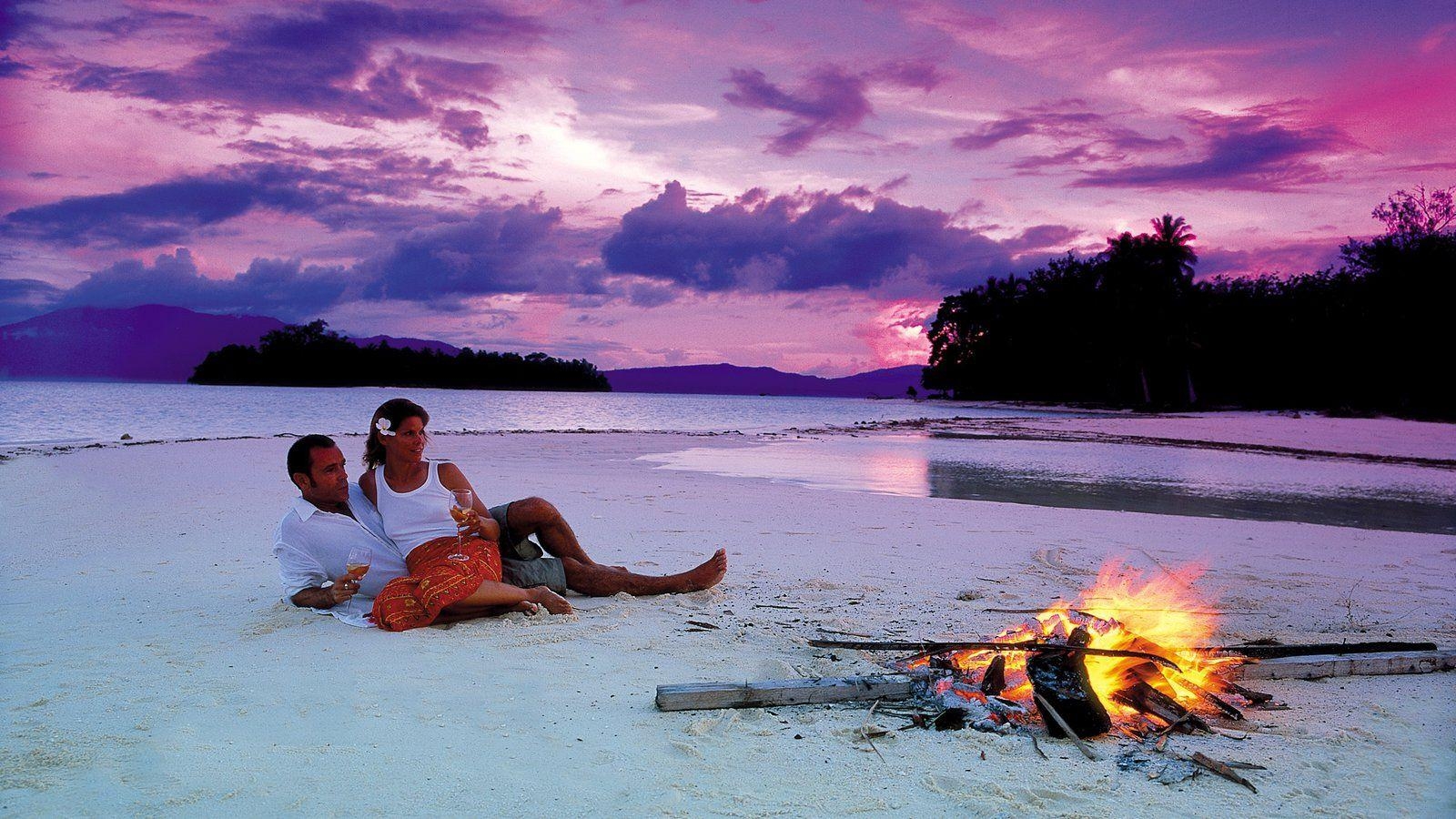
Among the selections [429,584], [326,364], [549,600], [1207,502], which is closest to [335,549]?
[429,584]

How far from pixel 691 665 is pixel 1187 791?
2.24 m

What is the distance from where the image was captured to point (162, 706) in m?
3.59

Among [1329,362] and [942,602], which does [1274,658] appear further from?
[1329,362]

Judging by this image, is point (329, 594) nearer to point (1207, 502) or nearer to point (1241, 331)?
point (1207, 502)

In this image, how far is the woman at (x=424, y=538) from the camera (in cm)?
486

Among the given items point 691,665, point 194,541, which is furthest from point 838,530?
point 194,541

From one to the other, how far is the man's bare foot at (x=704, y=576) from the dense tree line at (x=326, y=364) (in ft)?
411

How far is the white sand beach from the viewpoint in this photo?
300cm

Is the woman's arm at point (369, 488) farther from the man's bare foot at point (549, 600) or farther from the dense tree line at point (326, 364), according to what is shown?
the dense tree line at point (326, 364)

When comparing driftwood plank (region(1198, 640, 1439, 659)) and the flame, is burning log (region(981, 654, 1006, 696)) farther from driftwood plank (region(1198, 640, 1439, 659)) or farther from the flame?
driftwood plank (region(1198, 640, 1439, 659))

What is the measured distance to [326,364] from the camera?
121688mm

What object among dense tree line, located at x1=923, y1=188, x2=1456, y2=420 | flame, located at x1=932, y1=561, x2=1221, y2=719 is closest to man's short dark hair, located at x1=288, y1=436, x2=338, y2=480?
flame, located at x1=932, y1=561, x2=1221, y2=719

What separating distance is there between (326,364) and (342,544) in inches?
5080

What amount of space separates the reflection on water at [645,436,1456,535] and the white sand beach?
379 cm
